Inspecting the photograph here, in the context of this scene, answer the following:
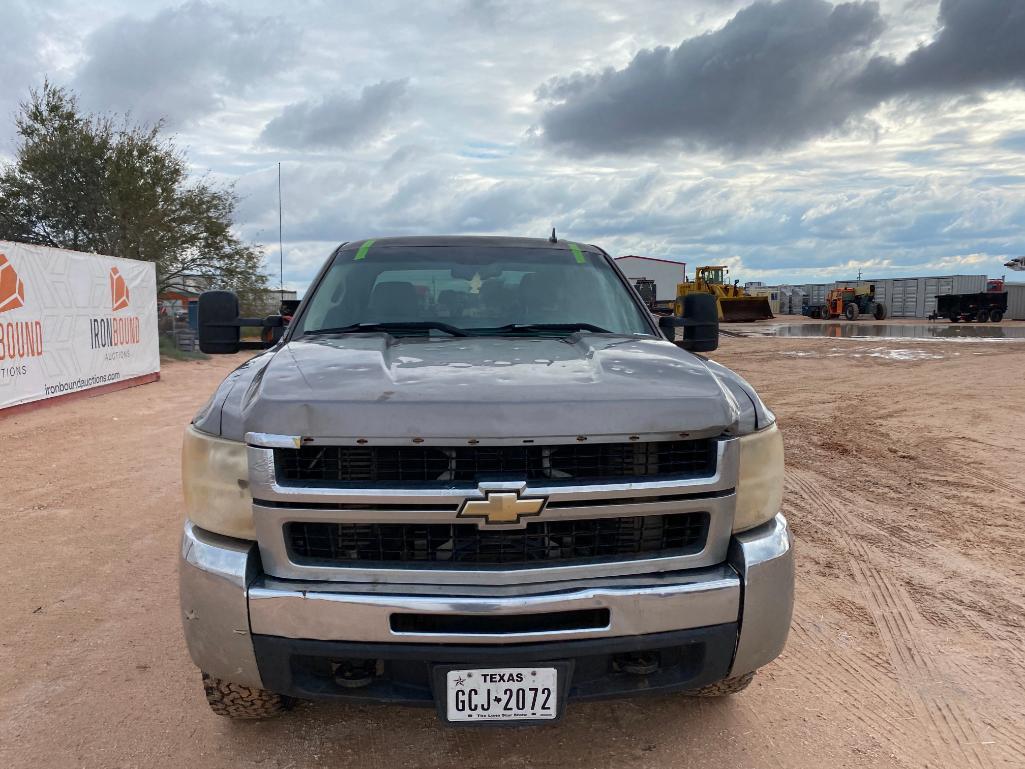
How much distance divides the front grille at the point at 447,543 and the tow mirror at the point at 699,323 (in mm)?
1673

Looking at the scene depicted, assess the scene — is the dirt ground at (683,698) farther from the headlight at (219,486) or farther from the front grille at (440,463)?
the front grille at (440,463)

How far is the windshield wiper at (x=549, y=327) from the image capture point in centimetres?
355

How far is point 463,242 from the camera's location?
4.21 meters

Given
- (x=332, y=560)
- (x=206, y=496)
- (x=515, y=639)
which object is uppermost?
(x=206, y=496)

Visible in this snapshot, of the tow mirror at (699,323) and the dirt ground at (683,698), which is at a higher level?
the tow mirror at (699,323)

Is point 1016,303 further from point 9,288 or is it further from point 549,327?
point 549,327

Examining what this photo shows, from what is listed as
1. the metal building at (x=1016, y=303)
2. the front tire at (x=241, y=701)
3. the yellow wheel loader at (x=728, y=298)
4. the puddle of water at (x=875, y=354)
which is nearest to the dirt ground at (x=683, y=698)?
the front tire at (x=241, y=701)

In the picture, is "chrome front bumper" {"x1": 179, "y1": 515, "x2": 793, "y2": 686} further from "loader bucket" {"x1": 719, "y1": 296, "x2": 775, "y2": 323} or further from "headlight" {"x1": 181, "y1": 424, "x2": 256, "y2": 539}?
"loader bucket" {"x1": 719, "y1": 296, "x2": 775, "y2": 323}

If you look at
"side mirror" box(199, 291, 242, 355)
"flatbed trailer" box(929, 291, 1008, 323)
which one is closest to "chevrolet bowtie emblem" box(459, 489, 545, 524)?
"side mirror" box(199, 291, 242, 355)

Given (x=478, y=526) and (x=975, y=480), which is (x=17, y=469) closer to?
(x=478, y=526)

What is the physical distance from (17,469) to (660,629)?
7.61 metres

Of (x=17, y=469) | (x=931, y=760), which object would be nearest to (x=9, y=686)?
(x=931, y=760)

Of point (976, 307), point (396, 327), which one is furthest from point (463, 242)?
point (976, 307)

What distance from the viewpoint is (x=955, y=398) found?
1136cm
